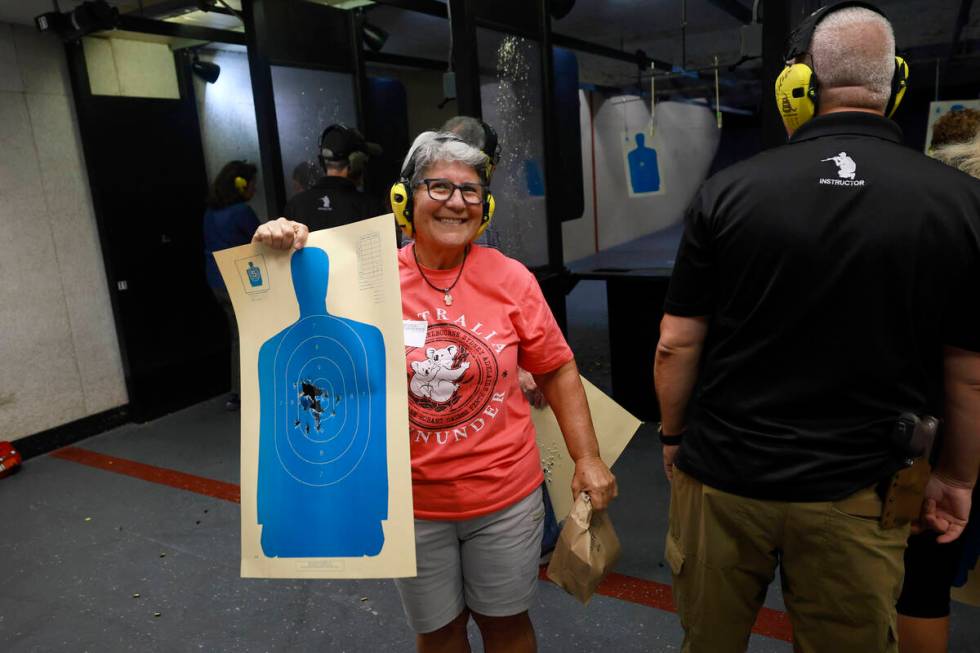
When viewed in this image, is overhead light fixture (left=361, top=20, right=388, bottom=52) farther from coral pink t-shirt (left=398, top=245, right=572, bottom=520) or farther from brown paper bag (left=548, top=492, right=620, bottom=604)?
brown paper bag (left=548, top=492, right=620, bottom=604)

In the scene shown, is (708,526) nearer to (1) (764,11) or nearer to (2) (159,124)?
(1) (764,11)

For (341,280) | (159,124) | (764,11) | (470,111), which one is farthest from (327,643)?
(159,124)

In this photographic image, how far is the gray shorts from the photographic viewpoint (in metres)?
1.45

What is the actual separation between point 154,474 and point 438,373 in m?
3.02

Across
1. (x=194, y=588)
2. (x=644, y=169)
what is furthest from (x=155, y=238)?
(x=644, y=169)

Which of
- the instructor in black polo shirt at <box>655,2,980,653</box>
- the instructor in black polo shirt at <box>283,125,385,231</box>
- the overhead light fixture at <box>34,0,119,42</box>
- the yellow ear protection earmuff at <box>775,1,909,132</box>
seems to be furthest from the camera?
the overhead light fixture at <box>34,0,119,42</box>

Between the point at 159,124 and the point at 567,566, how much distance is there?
4.48 m

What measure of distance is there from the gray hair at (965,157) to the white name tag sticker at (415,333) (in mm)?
1200

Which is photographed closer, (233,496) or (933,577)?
(933,577)

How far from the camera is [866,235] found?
1.15 metres

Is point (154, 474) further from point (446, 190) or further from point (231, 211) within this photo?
point (446, 190)

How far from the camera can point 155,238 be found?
15.4 feet

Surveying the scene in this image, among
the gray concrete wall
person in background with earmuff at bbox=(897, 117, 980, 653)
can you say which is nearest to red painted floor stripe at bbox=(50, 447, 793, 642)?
the gray concrete wall

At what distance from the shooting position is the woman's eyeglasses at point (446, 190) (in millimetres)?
1407
